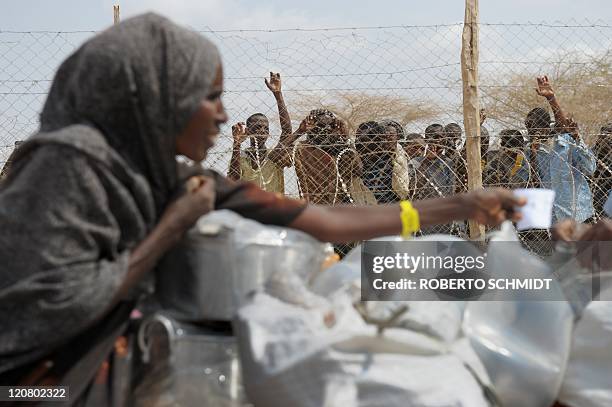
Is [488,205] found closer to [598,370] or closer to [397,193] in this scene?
[598,370]

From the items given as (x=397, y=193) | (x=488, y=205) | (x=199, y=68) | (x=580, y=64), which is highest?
(x=199, y=68)

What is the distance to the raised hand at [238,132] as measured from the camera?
604 cm

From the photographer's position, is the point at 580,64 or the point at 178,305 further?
the point at 580,64

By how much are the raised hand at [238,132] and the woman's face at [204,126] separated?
4.32 m

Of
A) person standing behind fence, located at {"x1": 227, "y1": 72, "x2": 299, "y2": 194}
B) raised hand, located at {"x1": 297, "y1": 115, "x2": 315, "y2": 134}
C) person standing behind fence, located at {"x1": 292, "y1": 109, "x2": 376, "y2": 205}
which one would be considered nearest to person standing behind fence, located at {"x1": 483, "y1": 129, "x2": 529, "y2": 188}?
person standing behind fence, located at {"x1": 292, "y1": 109, "x2": 376, "y2": 205}

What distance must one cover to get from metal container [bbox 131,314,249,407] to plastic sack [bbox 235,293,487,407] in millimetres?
52

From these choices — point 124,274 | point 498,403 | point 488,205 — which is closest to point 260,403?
point 124,274

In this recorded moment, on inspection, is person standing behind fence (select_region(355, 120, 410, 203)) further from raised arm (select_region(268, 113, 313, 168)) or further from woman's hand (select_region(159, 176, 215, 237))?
woman's hand (select_region(159, 176, 215, 237))

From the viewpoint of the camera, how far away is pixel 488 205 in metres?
1.87

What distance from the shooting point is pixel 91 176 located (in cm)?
152

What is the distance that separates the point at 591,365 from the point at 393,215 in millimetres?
529

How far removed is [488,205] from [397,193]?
433 centimetres

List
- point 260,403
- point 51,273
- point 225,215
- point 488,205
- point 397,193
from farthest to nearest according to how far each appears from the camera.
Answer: point 397,193 < point 488,205 < point 225,215 < point 260,403 < point 51,273

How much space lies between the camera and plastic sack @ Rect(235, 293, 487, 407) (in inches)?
62.2
